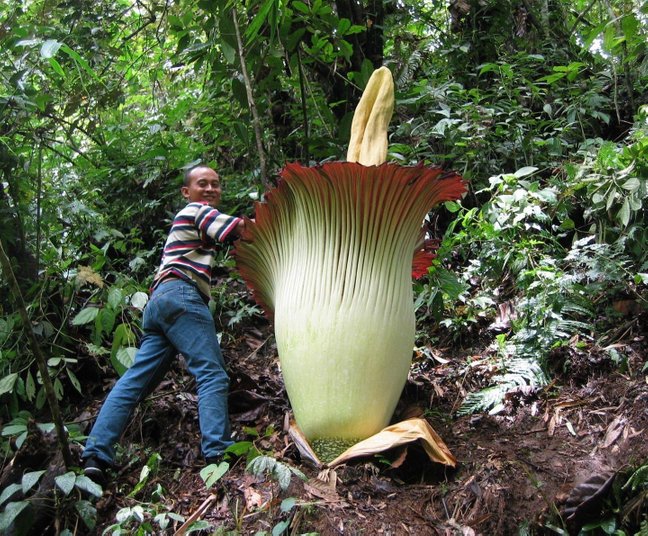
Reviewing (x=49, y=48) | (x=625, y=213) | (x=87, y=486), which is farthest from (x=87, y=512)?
(x=625, y=213)

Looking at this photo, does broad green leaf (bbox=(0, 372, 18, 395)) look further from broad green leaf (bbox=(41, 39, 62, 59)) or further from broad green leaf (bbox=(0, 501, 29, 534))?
broad green leaf (bbox=(41, 39, 62, 59))

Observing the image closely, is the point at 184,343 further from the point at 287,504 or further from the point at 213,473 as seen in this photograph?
the point at 287,504

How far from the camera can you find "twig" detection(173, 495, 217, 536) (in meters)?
1.92

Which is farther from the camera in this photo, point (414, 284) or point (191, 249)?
point (414, 284)

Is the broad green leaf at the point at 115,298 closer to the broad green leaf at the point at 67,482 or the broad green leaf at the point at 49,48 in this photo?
the broad green leaf at the point at 67,482

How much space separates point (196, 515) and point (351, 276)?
3.49 feet

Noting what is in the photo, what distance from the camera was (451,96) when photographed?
4.45 m

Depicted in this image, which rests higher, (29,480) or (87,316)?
(87,316)

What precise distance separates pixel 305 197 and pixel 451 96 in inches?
103

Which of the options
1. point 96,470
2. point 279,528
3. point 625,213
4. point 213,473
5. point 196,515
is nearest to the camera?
point 279,528

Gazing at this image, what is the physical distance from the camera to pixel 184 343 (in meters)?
2.72

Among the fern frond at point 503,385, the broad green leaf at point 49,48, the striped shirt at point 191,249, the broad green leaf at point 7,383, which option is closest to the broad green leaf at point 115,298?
the striped shirt at point 191,249

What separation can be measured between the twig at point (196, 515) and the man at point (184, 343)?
0.28 meters

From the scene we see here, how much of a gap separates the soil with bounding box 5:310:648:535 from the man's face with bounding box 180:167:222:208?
1.11 m
